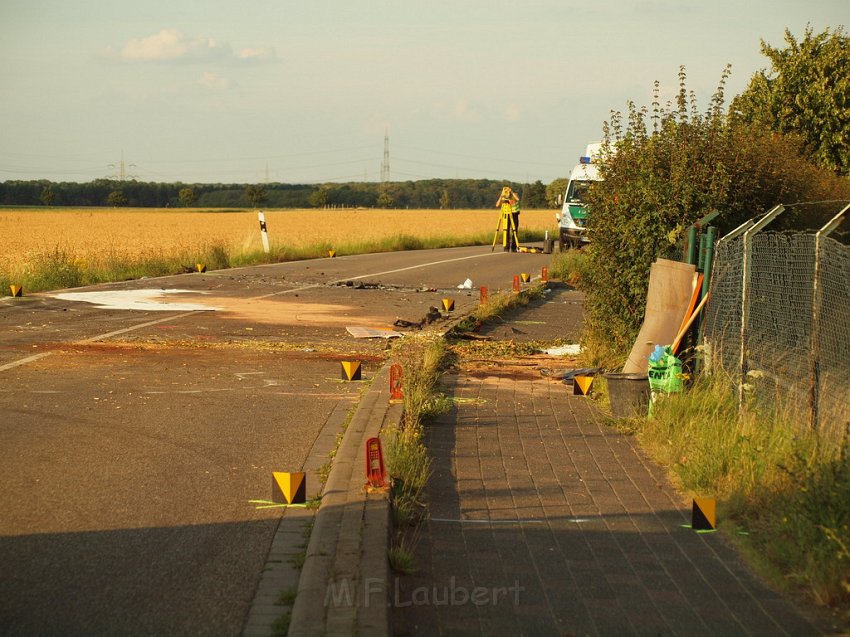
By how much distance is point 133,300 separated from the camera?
18688 mm

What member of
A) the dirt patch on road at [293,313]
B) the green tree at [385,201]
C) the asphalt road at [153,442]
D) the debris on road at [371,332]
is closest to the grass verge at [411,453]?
the asphalt road at [153,442]

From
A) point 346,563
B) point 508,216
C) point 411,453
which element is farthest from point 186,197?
point 346,563

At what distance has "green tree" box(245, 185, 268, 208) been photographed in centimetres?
14462

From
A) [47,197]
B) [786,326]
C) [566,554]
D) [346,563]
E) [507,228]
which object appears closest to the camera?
[346,563]

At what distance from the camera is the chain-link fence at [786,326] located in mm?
6898

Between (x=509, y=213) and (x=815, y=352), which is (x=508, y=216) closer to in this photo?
(x=509, y=213)

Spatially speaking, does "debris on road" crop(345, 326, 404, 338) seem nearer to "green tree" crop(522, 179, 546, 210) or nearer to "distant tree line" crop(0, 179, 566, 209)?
"green tree" crop(522, 179, 546, 210)

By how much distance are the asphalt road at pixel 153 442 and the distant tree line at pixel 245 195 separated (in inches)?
4954

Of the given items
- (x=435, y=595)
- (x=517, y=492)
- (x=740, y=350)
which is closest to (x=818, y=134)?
(x=740, y=350)

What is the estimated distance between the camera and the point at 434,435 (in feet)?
28.0

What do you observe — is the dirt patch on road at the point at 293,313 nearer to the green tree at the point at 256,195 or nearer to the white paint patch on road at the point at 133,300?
the white paint patch on road at the point at 133,300

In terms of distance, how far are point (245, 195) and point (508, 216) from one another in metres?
121

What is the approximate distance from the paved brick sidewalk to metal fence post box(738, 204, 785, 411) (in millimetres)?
996

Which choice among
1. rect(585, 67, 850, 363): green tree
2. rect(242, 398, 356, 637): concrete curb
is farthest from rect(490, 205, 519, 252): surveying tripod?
rect(242, 398, 356, 637): concrete curb
